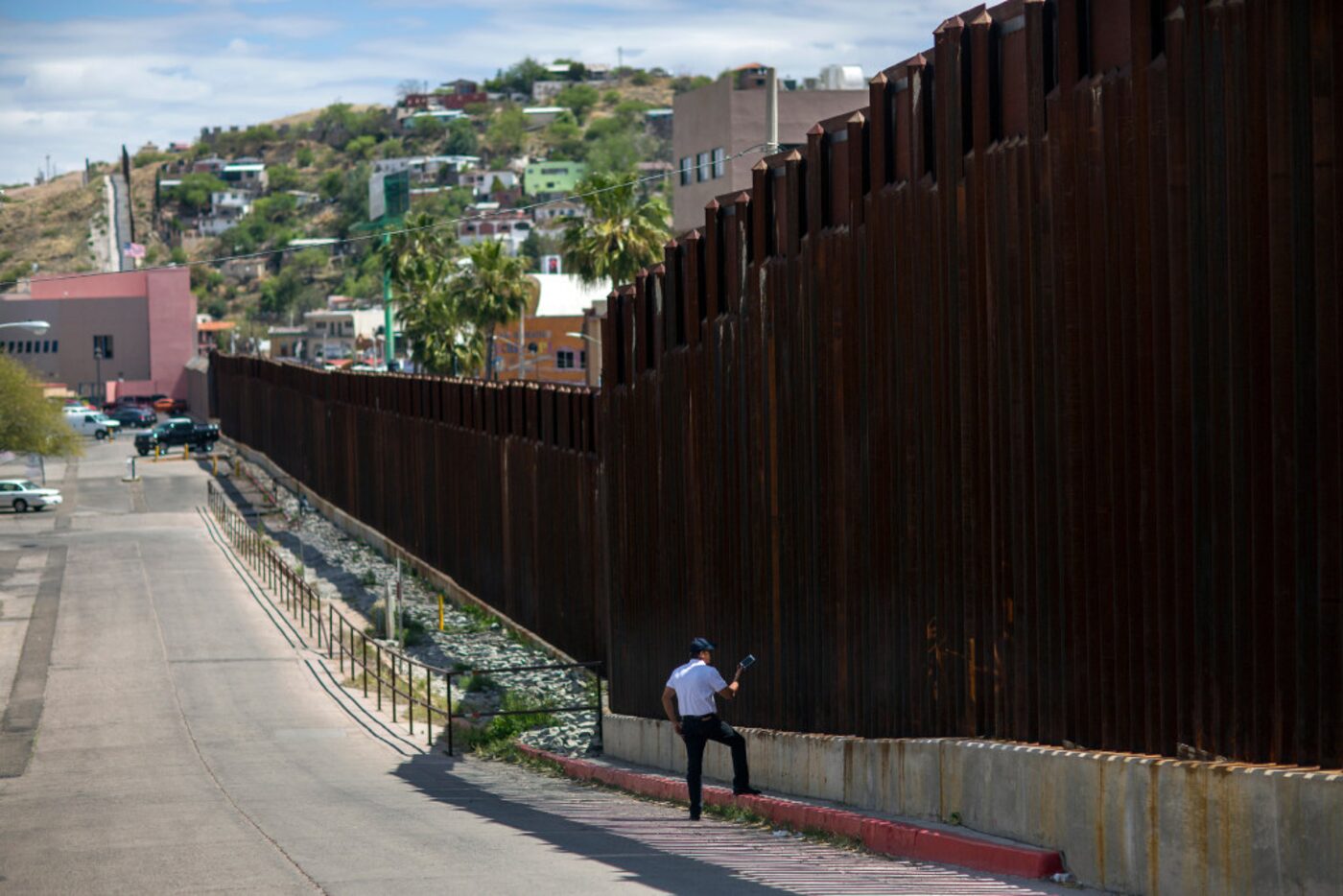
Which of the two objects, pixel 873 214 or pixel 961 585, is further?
pixel 873 214

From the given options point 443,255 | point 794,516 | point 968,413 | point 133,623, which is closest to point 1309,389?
point 968,413

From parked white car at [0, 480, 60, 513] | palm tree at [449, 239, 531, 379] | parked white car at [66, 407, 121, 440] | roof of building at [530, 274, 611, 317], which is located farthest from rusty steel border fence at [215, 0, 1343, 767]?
parked white car at [66, 407, 121, 440]

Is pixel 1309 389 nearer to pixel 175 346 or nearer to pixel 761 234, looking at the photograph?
pixel 761 234

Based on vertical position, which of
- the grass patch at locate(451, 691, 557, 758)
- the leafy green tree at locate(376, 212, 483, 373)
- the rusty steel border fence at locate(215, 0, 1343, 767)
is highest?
the leafy green tree at locate(376, 212, 483, 373)

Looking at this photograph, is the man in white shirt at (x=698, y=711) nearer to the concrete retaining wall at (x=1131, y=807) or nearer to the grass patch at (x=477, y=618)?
the concrete retaining wall at (x=1131, y=807)

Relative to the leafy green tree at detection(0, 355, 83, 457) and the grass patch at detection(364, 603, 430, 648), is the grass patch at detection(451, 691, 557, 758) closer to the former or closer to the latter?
the grass patch at detection(364, 603, 430, 648)

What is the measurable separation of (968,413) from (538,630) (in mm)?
20907

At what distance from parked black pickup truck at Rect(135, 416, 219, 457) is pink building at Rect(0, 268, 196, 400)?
141 feet

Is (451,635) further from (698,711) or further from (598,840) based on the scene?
(598,840)

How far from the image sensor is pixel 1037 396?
11805mm

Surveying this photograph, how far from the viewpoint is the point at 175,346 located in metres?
122

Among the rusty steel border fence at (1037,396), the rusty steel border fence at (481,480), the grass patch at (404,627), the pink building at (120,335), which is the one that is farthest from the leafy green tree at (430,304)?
the rusty steel border fence at (1037,396)

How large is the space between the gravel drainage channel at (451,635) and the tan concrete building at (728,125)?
18.1 meters

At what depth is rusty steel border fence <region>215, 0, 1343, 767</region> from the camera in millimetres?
9266
